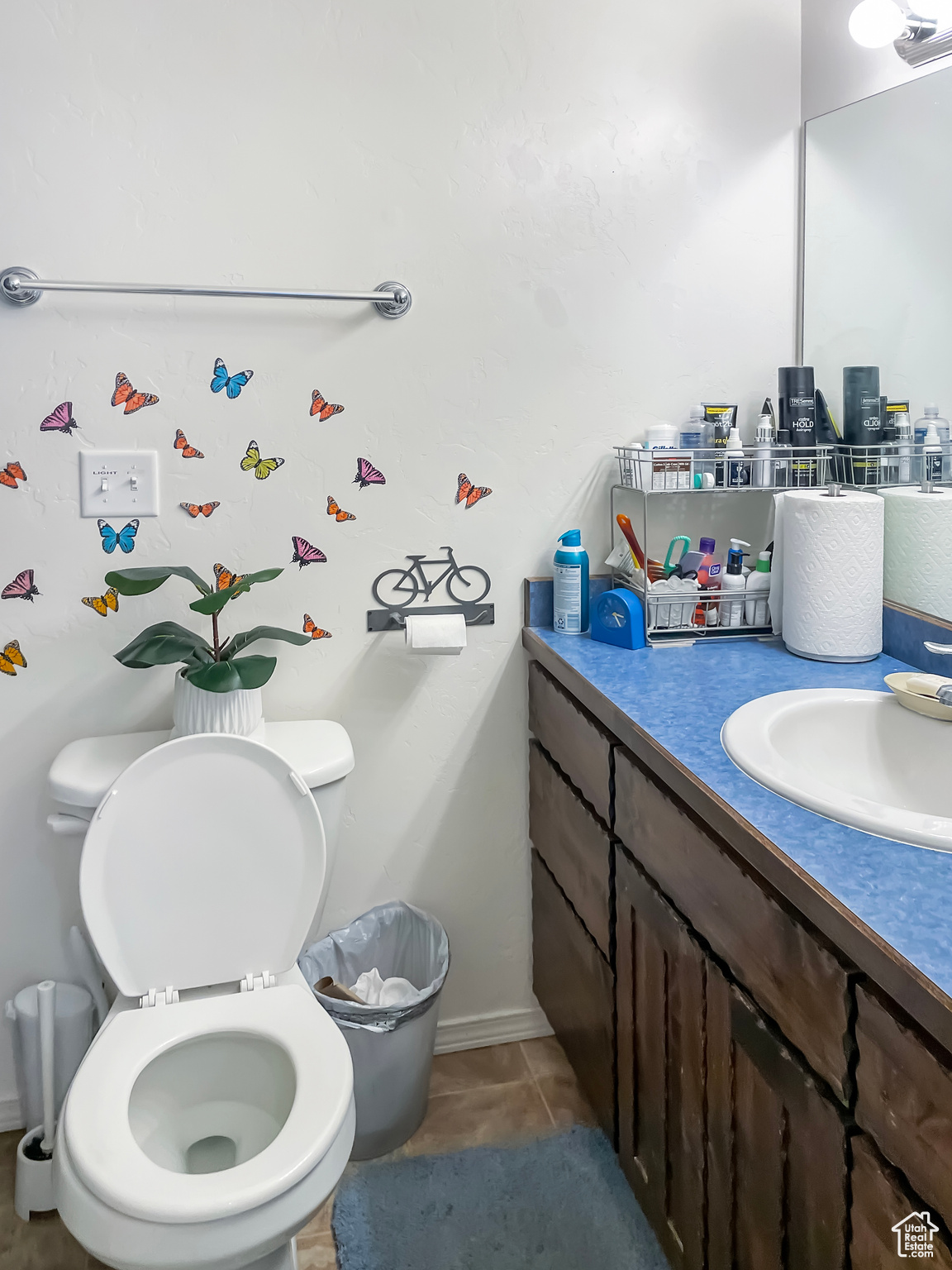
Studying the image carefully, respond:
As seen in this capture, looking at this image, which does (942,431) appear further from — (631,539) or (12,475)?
(12,475)

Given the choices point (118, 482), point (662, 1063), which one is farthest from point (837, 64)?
point (662, 1063)

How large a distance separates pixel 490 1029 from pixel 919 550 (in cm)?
128

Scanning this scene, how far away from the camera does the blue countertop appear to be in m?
0.81

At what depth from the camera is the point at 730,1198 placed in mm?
1099

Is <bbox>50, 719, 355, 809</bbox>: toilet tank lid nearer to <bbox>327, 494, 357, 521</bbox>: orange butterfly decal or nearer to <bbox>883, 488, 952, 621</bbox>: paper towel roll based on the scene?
<bbox>327, 494, 357, 521</bbox>: orange butterfly decal

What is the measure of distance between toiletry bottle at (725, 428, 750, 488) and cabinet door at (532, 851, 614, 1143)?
2.72ft

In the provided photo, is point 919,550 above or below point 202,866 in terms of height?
above

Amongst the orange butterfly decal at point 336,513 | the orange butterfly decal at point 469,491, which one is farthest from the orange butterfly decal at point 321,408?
the orange butterfly decal at point 469,491

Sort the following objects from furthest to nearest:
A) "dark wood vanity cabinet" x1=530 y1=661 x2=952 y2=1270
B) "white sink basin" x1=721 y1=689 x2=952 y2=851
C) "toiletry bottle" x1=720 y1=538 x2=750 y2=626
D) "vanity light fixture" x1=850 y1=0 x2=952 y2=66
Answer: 1. "toiletry bottle" x1=720 y1=538 x2=750 y2=626
2. "vanity light fixture" x1=850 y1=0 x2=952 y2=66
3. "white sink basin" x1=721 y1=689 x2=952 y2=851
4. "dark wood vanity cabinet" x1=530 y1=661 x2=952 y2=1270

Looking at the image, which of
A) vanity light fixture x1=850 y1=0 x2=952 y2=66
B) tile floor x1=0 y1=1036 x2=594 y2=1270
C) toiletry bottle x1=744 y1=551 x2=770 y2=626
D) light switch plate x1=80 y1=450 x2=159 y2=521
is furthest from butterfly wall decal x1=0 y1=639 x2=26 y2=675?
vanity light fixture x1=850 y1=0 x2=952 y2=66

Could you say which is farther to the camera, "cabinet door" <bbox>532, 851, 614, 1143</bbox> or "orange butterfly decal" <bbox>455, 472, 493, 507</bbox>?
"orange butterfly decal" <bbox>455, 472, 493, 507</bbox>

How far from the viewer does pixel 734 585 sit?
173cm

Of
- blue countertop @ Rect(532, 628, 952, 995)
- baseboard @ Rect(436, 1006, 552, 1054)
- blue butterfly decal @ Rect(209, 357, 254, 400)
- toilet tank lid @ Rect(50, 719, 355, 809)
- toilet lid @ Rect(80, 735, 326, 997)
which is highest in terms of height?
blue butterfly decal @ Rect(209, 357, 254, 400)

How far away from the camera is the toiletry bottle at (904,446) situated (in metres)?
1.57
